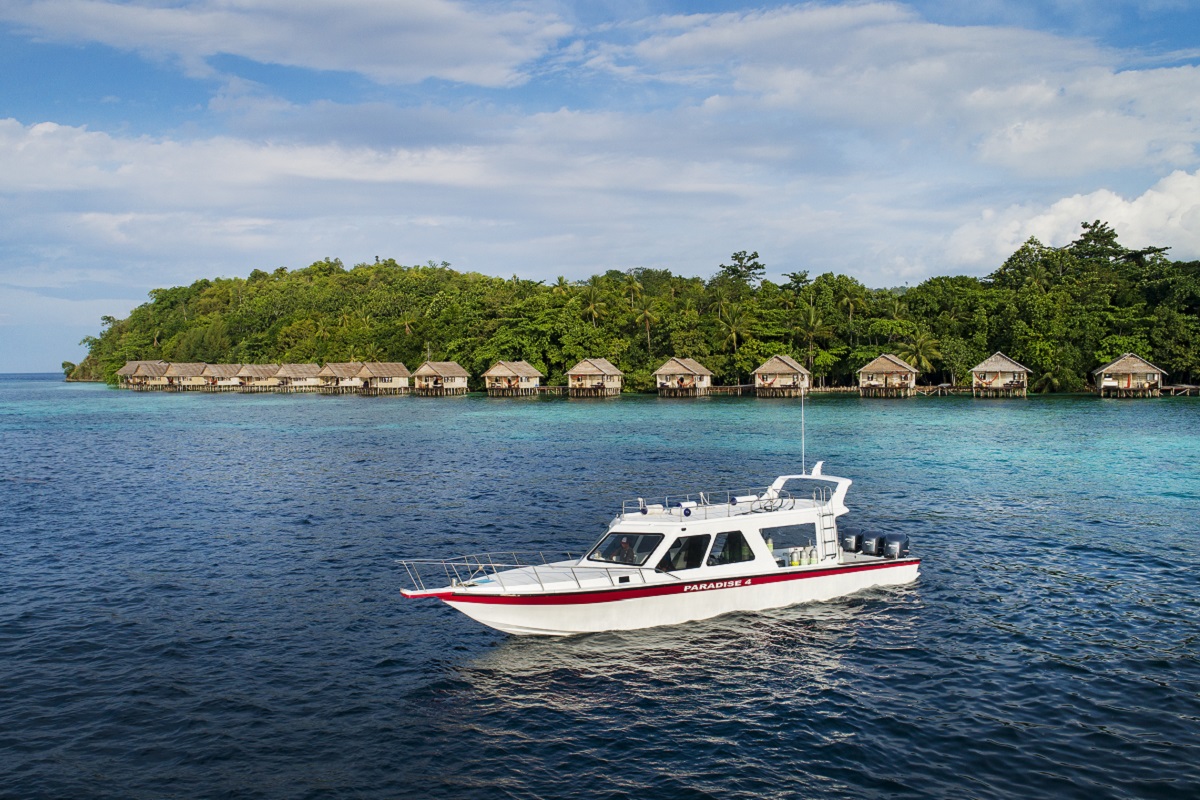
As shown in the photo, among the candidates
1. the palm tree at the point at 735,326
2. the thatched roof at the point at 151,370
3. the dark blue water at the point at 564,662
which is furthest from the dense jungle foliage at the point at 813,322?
the dark blue water at the point at 564,662

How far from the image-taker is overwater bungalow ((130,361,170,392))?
154500 millimetres

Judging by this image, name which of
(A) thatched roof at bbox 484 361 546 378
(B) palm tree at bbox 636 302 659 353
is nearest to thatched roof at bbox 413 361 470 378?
(A) thatched roof at bbox 484 361 546 378

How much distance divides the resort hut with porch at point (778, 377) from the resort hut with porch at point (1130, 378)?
109 feet

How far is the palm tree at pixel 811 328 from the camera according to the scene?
11162 cm

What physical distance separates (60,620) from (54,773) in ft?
27.4

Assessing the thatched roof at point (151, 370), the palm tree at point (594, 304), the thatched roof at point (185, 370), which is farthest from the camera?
the thatched roof at point (151, 370)

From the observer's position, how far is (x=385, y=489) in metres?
37.3

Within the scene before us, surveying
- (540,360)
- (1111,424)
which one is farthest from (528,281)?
(1111,424)

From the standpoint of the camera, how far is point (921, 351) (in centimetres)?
10350

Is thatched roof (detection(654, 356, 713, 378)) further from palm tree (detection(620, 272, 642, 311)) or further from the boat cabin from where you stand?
the boat cabin

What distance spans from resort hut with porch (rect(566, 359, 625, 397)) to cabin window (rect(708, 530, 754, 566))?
92124 millimetres

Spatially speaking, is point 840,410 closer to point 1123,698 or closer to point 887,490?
point 887,490

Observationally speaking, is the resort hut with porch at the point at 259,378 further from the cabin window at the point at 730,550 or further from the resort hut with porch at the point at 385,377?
the cabin window at the point at 730,550

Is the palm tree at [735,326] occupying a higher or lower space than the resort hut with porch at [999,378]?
higher
